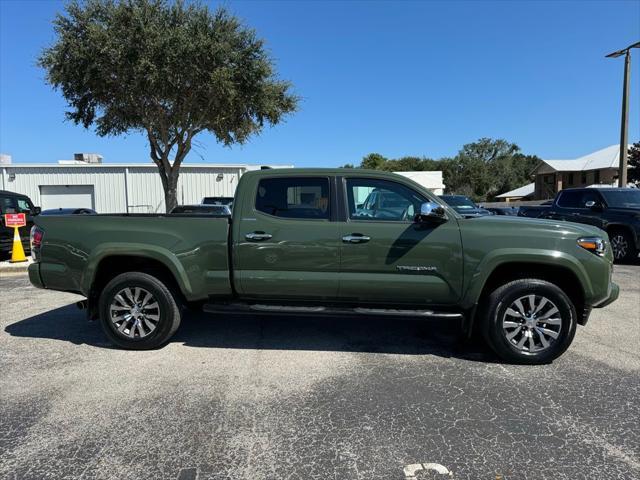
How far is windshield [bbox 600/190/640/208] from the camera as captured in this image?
11.2m

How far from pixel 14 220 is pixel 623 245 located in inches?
585

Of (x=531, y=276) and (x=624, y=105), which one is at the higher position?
(x=624, y=105)

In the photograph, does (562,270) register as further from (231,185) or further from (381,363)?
(231,185)

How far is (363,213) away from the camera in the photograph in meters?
4.75

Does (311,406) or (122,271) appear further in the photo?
(122,271)

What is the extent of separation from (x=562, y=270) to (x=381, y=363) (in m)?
1.99

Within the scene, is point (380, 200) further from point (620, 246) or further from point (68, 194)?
point (68, 194)

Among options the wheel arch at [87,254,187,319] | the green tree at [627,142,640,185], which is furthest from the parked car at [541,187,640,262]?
the green tree at [627,142,640,185]

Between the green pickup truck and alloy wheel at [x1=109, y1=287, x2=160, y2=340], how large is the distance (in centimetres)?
1

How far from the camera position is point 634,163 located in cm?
3728

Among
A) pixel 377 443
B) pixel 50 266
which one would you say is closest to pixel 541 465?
pixel 377 443

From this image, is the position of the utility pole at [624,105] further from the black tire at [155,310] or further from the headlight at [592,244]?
the black tire at [155,310]

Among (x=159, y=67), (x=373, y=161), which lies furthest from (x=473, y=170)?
(x=159, y=67)

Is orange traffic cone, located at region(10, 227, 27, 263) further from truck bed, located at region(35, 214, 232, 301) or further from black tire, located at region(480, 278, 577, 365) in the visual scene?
black tire, located at region(480, 278, 577, 365)
